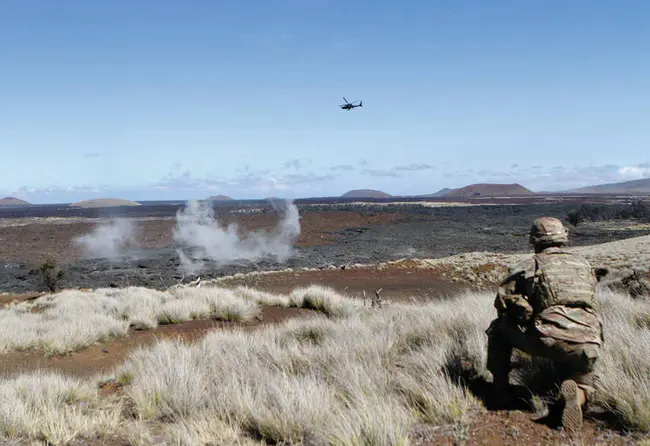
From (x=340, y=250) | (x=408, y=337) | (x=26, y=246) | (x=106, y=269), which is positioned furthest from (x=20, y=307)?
(x=26, y=246)

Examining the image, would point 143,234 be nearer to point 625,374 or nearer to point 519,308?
point 519,308

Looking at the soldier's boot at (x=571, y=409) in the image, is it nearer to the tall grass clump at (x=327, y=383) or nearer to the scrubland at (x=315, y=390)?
the scrubland at (x=315, y=390)

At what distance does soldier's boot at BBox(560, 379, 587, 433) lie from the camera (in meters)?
3.43

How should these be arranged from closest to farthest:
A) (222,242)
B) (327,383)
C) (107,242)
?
(327,383) < (222,242) < (107,242)

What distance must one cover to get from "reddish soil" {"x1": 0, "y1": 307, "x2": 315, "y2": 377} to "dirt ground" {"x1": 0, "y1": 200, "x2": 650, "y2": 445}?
17 millimetres

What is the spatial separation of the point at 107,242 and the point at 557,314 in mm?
45332

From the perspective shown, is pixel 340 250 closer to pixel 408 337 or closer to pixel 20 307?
pixel 20 307

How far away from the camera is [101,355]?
27.5 ft

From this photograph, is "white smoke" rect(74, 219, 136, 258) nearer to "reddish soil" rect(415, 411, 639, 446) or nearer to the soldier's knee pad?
"reddish soil" rect(415, 411, 639, 446)

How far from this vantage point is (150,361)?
591cm

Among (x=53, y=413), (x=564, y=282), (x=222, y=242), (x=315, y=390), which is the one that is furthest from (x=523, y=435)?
(x=222, y=242)

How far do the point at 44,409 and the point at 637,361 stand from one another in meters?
5.33

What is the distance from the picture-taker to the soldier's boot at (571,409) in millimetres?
3428

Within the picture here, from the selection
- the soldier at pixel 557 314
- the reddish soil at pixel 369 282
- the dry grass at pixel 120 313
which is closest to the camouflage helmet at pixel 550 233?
the soldier at pixel 557 314
